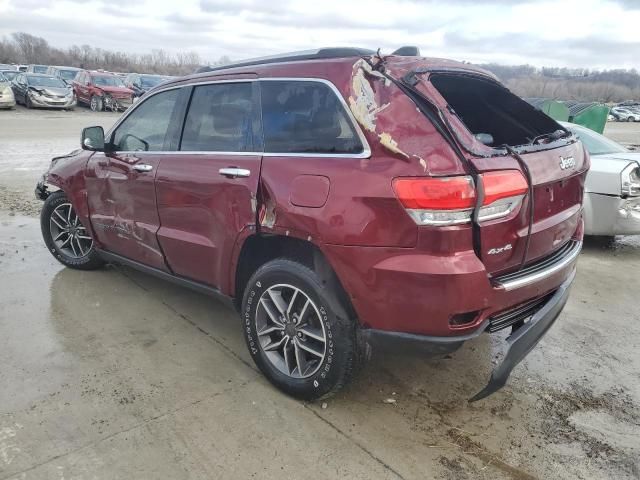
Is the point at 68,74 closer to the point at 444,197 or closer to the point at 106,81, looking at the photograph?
the point at 106,81

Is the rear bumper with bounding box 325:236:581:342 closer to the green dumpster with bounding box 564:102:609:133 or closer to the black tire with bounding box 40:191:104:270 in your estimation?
the black tire with bounding box 40:191:104:270

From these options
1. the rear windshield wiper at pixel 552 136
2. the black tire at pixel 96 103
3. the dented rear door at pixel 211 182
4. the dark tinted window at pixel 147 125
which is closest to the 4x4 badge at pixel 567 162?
the rear windshield wiper at pixel 552 136

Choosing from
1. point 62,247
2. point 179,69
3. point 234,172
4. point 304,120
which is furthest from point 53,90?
point 179,69

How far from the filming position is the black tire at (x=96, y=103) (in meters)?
24.9

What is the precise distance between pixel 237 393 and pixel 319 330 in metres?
0.66

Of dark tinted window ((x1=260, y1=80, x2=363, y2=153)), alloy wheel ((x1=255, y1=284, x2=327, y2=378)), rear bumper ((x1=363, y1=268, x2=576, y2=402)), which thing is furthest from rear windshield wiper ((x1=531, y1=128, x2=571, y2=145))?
alloy wheel ((x1=255, y1=284, x2=327, y2=378))

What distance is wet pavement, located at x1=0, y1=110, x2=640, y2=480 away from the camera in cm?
263

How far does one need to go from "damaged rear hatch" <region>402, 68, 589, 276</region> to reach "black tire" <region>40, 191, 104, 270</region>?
3.48 metres

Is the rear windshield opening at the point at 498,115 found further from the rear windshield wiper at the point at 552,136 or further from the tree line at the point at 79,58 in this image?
the tree line at the point at 79,58

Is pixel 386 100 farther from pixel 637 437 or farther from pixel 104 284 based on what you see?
pixel 104 284

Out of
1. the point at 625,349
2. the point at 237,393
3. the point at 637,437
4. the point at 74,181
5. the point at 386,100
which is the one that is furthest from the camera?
the point at 74,181

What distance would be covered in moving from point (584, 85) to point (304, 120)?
374ft

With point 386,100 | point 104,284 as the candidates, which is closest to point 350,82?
point 386,100

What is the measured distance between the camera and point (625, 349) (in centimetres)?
390
